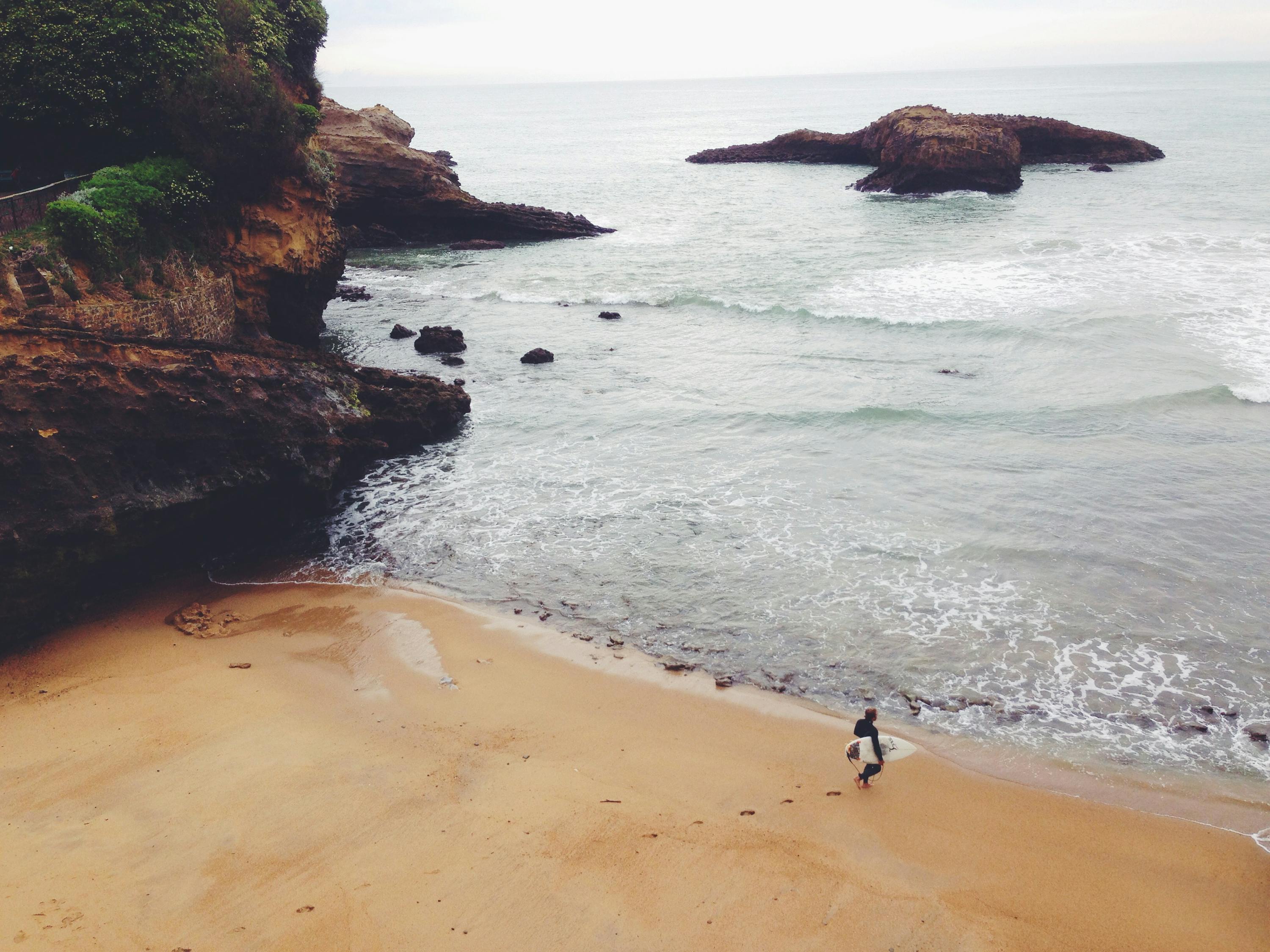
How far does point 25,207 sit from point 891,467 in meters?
16.1

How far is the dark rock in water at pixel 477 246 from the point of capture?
4022 centimetres

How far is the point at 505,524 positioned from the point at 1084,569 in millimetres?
9510

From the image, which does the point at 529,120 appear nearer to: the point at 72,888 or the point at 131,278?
the point at 131,278

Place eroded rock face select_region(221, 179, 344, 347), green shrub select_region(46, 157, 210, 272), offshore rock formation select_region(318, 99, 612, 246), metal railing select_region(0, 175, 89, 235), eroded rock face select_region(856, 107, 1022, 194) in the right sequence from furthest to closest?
eroded rock face select_region(856, 107, 1022, 194)
offshore rock formation select_region(318, 99, 612, 246)
eroded rock face select_region(221, 179, 344, 347)
green shrub select_region(46, 157, 210, 272)
metal railing select_region(0, 175, 89, 235)

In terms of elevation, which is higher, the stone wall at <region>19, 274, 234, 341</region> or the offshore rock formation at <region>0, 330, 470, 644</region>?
the stone wall at <region>19, 274, 234, 341</region>

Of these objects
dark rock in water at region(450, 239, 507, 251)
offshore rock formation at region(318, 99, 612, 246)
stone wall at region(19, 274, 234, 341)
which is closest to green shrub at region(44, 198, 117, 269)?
stone wall at region(19, 274, 234, 341)

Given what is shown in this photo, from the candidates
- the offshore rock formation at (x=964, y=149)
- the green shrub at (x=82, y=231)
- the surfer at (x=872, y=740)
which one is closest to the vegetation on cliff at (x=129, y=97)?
the green shrub at (x=82, y=231)

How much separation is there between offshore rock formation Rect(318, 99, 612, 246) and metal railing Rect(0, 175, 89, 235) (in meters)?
25.0

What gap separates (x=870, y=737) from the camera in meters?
8.55

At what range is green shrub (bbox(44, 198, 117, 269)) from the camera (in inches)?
536

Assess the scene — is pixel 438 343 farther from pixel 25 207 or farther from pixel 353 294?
pixel 25 207

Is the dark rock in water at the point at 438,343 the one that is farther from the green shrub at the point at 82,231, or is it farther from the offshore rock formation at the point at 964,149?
the offshore rock formation at the point at 964,149

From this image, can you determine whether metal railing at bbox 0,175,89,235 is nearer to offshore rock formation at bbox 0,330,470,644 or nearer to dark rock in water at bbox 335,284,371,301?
offshore rock formation at bbox 0,330,470,644

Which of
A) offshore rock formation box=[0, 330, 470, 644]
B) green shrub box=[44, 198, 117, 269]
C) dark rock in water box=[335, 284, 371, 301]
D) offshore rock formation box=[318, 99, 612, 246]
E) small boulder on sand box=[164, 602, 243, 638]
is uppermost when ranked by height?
offshore rock formation box=[318, 99, 612, 246]
